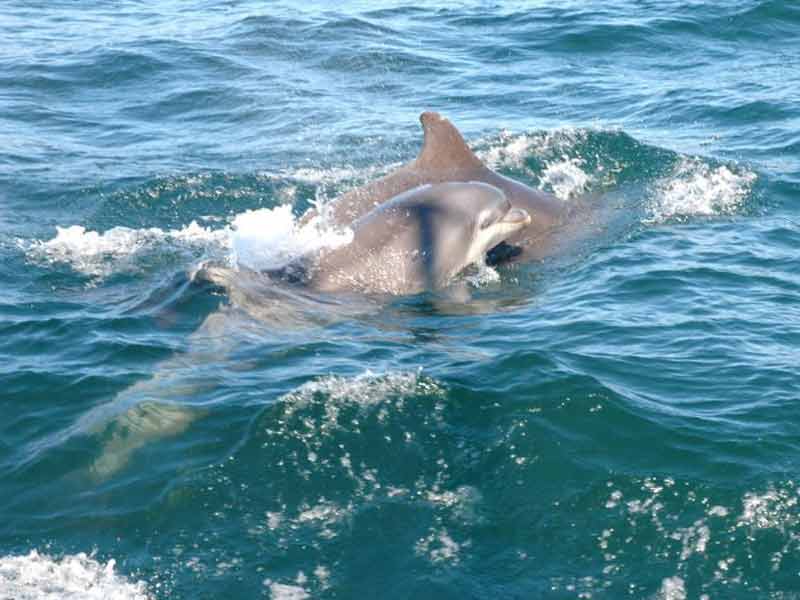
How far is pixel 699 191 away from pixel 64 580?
1328 cm

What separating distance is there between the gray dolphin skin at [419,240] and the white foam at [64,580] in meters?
6.46

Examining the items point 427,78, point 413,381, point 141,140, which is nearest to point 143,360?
point 413,381

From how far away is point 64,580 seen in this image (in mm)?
9977

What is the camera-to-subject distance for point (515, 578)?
9930 mm

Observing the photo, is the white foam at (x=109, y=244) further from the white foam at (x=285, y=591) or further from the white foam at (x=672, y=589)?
the white foam at (x=672, y=589)

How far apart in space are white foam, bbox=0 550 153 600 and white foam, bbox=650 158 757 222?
1155 cm

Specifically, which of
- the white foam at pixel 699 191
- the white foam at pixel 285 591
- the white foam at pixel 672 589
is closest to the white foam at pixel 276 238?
the white foam at pixel 699 191

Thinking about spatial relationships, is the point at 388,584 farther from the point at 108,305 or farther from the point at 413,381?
the point at 108,305

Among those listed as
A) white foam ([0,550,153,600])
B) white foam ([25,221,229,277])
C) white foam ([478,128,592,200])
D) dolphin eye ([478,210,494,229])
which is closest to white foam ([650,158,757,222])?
white foam ([478,128,592,200])

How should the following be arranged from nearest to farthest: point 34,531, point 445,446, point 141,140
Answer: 1. point 34,531
2. point 445,446
3. point 141,140

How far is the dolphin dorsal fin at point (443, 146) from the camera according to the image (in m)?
18.8

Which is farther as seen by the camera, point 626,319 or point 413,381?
point 626,319

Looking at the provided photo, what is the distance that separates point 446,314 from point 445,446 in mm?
4067

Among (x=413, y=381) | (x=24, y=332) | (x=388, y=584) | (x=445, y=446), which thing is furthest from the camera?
(x=24, y=332)
